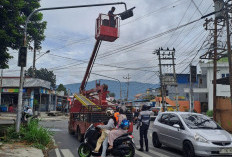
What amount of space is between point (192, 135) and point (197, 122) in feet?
3.64

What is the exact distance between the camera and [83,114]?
11.4 m

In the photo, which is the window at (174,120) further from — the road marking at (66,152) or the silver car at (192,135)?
the road marking at (66,152)

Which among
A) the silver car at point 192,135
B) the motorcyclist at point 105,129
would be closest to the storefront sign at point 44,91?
the silver car at point 192,135

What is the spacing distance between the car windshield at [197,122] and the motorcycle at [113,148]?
7.62 feet

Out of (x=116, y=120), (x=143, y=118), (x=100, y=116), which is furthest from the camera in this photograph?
(x=100, y=116)

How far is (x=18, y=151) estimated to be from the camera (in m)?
8.08

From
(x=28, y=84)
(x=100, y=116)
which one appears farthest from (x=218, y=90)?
(x=100, y=116)

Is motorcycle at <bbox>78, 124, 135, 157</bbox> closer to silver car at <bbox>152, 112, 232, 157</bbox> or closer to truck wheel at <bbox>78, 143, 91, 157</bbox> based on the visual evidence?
truck wheel at <bbox>78, 143, 91, 157</bbox>

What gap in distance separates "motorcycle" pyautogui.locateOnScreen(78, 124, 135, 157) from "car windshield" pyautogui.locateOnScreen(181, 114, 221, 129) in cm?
232

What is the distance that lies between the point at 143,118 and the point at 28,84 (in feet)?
100

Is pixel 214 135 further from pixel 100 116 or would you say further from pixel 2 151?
pixel 2 151

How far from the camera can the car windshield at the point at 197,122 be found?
843 cm

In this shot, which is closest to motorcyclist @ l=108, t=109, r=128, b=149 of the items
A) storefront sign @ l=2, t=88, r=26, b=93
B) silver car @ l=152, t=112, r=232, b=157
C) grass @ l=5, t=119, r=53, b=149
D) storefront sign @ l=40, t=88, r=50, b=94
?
silver car @ l=152, t=112, r=232, b=157

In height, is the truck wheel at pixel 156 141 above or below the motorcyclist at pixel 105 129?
below
